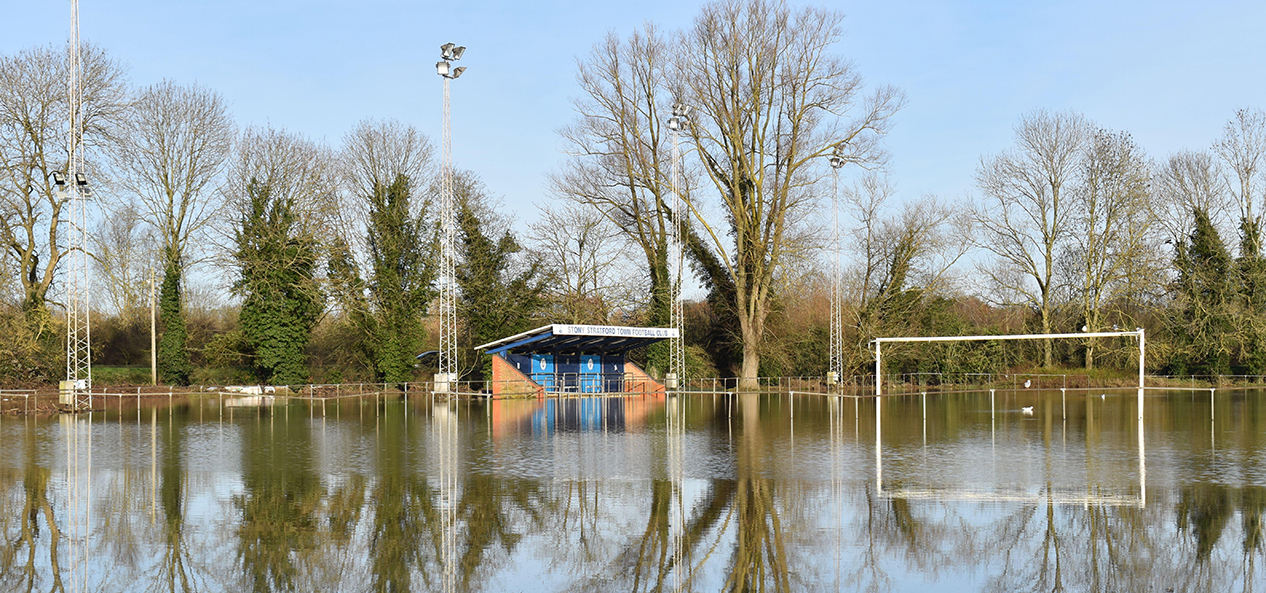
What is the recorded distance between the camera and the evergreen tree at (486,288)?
154ft

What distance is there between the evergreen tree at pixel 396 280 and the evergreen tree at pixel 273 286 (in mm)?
2311

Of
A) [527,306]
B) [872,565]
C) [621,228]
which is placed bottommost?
[872,565]

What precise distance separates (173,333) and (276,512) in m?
36.0

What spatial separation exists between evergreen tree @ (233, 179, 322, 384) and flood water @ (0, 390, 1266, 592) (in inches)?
784

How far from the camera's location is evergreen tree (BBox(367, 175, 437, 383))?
44938 millimetres

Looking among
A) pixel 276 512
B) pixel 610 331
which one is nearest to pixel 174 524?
pixel 276 512

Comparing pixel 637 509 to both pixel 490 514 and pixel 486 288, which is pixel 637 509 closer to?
pixel 490 514

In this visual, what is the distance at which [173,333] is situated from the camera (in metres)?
43.5

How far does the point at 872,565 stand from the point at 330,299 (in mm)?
39464

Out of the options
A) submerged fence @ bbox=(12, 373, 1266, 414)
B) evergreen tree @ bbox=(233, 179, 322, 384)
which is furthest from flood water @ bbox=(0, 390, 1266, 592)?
evergreen tree @ bbox=(233, 179, 322, 384)

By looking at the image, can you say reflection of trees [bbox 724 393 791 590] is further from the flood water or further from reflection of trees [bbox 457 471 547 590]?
reflection of trees [bbox 457 471 547 590]

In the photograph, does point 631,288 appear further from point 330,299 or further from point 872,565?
point 872,565

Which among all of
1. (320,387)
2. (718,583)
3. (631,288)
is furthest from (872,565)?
(631,288)

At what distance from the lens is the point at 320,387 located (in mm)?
39031
